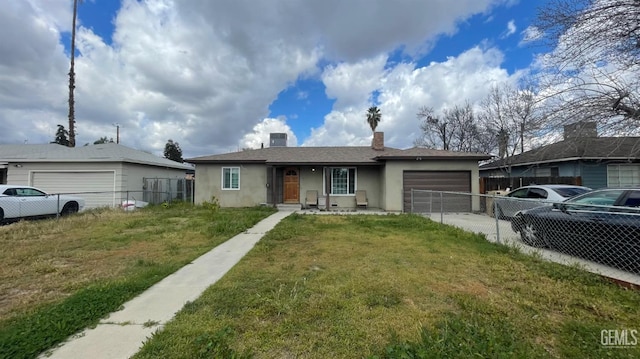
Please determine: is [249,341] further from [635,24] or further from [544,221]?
[635,24]

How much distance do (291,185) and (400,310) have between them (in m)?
13.0

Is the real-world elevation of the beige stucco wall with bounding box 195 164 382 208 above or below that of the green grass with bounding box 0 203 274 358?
above

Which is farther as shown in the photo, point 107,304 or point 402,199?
point 402,199

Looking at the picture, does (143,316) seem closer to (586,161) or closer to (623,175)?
Result: (586,161)

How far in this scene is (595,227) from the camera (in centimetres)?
512

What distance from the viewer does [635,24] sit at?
5.83m

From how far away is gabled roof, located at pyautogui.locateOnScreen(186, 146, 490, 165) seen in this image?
13.8 metres

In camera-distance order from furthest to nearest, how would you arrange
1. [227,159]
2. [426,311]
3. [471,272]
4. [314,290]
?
[227,159] → [471,272] → [314,290] → [426,311]

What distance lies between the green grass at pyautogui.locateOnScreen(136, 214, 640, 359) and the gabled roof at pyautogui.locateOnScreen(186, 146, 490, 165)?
8355 millimetres

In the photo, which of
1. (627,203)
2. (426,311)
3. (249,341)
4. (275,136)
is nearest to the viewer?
(249,341)

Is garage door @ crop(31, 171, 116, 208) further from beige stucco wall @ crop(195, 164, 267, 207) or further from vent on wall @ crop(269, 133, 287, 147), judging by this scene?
vent on wall @ crop(269, 133, 287, 147)

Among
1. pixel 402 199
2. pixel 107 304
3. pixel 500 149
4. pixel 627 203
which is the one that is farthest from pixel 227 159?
pixel 500 149

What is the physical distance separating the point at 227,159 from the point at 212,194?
202 centimetres

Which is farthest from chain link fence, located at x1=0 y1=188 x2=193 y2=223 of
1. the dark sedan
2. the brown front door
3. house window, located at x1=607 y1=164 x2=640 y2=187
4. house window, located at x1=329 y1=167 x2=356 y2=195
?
house window, located at x1=607 y1=164 x2=640 y2=187
